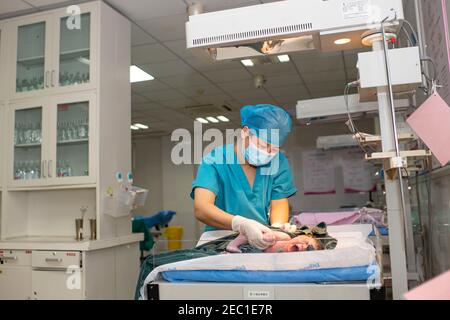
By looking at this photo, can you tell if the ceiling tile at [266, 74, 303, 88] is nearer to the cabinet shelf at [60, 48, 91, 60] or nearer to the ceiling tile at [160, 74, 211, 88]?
the ceiling tile at [160, 74, 211, 88]

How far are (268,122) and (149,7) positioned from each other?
1.87m

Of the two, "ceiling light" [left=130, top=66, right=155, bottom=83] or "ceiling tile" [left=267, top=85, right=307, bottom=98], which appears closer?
"ceiling light" [left=130, top=66, right=155, bottom=83]

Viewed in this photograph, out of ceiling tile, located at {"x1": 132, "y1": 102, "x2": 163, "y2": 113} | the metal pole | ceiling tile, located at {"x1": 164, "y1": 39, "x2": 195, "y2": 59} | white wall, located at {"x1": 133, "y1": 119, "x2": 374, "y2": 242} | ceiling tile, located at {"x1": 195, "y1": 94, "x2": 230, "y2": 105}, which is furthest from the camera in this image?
white wall, located at {"x1": 133, "y1": 119, "x2": 374, "y2": 242}

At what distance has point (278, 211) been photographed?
5.53ft

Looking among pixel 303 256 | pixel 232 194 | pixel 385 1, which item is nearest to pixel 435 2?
pixel 385 1

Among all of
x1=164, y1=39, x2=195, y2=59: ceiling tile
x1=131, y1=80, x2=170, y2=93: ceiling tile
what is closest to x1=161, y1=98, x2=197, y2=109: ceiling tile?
x1=131, y1=80, x2=170, y2=93: ceiling tile

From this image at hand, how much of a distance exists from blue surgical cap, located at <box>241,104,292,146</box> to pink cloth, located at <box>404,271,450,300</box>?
78cm

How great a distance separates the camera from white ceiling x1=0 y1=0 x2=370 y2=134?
2.82 meters

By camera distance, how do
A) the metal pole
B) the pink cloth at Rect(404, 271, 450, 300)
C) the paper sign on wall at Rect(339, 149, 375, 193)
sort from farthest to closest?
the paper sign on wall at Rect(339, 149, 375, 193)
the metal pole
the pink cloth at Rect(404, 271, 450, 300)

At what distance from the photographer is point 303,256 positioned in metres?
0.88

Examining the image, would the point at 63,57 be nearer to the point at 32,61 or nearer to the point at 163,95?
the point at 32,61

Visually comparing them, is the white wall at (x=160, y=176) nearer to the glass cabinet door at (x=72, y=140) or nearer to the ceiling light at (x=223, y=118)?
the ceiling light at (x=223, y=118)

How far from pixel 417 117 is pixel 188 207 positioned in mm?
6883
